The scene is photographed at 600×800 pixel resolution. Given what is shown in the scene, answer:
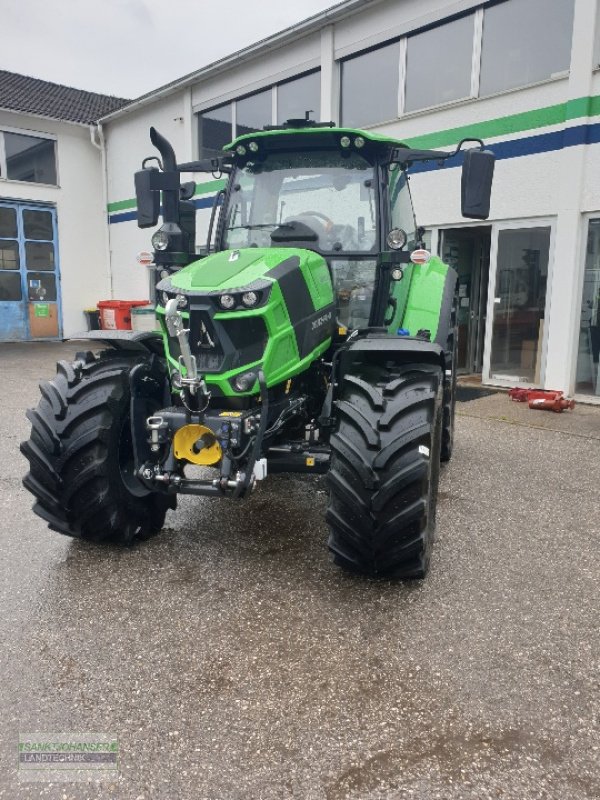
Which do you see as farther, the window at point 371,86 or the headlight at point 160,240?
the window at point 371,86

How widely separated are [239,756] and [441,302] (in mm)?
3395

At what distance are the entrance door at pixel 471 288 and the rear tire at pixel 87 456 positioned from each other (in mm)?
6952

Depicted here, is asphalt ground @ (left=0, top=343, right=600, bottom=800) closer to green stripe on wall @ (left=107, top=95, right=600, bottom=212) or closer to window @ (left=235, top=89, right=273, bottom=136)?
green stripe on wall @ (left=107, top=95, right=600, bottom=212)

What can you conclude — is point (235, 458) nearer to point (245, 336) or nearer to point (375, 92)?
A: point (245, 336)

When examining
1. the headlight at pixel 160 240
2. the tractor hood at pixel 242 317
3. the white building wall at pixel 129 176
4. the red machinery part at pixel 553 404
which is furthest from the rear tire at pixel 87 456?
the white building wall at pixel 129 176

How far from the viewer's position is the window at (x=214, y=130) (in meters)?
12.0

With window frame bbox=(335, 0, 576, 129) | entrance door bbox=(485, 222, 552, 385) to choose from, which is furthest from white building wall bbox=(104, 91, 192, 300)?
entrance door bbox=(485, 222, 552, 385)

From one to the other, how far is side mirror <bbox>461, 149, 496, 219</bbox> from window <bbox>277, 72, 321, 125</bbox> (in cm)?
714

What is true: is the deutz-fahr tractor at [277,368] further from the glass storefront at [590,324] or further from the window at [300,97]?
the window at [300,97]

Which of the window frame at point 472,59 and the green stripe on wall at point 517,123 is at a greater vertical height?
the window frame at point 472,59

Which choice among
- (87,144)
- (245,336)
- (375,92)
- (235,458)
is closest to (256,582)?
(235,458)

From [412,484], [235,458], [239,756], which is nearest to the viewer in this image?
[239,756]

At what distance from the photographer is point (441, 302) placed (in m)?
4.57

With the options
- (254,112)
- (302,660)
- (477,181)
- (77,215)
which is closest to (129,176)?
(77,215)
